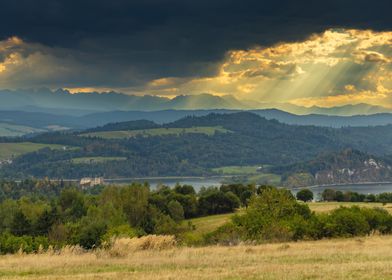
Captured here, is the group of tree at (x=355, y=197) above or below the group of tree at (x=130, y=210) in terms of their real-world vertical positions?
below

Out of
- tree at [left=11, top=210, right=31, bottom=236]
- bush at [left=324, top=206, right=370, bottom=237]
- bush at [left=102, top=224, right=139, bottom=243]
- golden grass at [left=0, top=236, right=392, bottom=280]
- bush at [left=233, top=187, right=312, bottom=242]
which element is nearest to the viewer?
golden grass at [left=0, top=236, right=392, bottom=280]

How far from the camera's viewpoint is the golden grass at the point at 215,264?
21.4 meters

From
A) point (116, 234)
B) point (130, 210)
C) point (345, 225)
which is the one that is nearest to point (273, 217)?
point (345, 225)

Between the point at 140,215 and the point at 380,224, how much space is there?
8395 cm

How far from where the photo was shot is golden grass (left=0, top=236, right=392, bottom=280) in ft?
70.2

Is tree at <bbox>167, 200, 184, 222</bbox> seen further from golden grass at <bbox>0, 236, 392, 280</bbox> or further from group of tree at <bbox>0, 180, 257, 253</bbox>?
golden grass at <bbox>0, 236, 392, 280</bbox>

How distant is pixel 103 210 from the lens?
12081cm

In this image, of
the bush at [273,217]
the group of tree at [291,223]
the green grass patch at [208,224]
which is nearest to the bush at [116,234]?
the group of tree at [291,223]

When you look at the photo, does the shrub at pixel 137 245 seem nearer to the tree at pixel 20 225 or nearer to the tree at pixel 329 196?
the tree at pixel 20 225

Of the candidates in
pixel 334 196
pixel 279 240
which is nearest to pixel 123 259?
pixel 279 240

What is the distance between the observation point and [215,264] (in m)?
24.9

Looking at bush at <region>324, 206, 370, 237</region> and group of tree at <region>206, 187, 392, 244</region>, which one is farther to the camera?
bush at <region>324, 206, 370, 237</region>

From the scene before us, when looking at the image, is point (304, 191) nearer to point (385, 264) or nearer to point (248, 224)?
point (248, 224)

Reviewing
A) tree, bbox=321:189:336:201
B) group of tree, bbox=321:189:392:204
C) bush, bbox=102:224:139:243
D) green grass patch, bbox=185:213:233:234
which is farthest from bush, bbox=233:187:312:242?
tree, bbox=321:189:336:201
